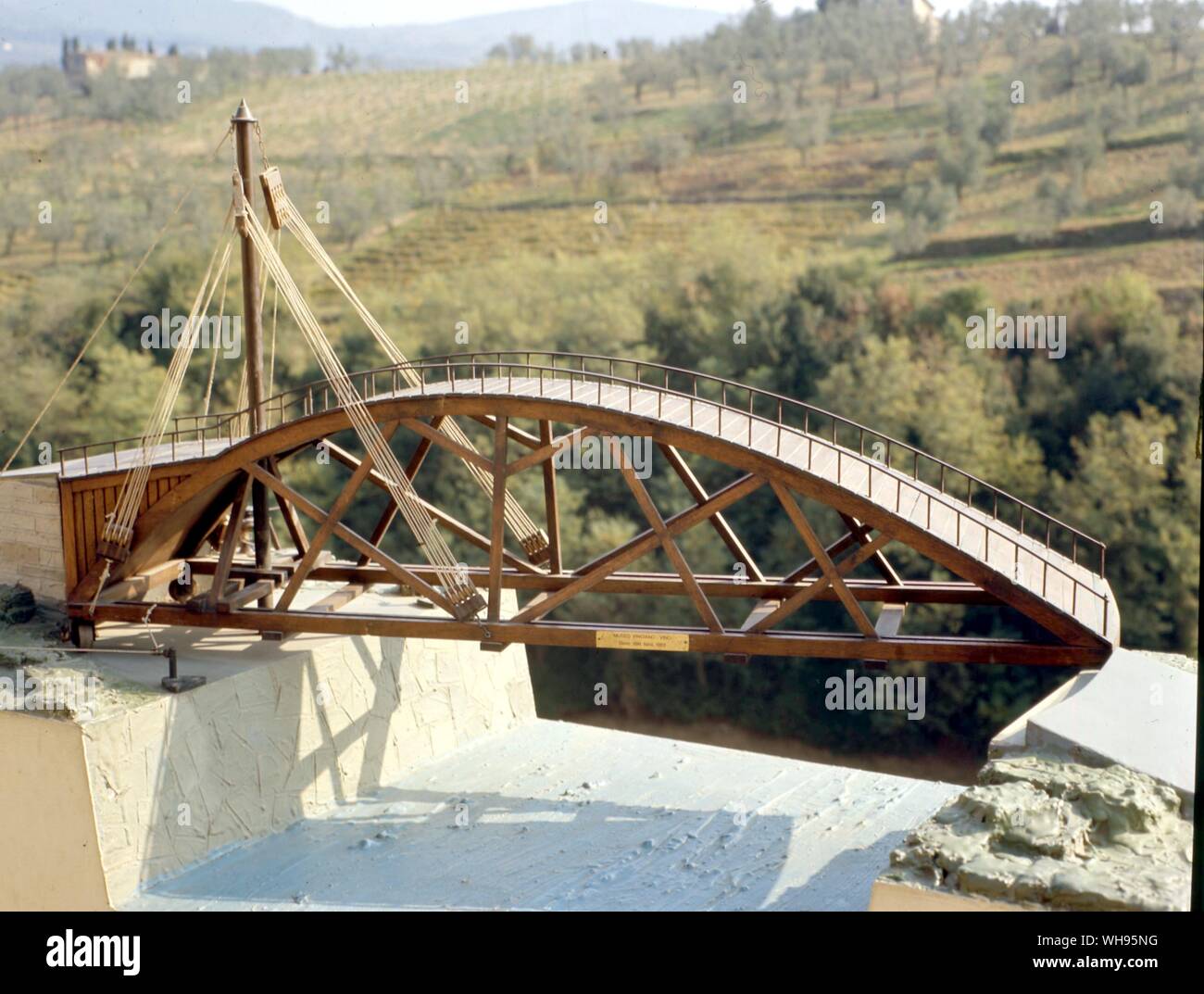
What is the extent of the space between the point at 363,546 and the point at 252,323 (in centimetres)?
311

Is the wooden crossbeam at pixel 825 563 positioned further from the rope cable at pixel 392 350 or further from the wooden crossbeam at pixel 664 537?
the rope cable at pixel 392 350

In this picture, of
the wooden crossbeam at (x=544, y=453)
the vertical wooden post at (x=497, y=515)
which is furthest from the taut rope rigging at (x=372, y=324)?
the wooden crossbeam at (x=544, y=453)

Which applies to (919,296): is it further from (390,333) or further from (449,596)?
(449,596)

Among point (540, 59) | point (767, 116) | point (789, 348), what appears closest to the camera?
point (789, 348)

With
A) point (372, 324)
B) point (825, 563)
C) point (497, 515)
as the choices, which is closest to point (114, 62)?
point (372, 324)

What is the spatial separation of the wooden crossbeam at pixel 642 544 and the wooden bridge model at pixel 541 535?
0.10ft

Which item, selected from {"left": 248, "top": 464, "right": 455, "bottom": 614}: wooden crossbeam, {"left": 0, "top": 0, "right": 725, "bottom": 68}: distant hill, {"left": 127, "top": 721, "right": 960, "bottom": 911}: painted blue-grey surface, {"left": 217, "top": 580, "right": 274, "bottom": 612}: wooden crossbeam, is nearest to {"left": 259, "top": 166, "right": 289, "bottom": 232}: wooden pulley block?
{"left": 248, "top": 464, "right": 455, "bottom": 614}: wooden crossbeam

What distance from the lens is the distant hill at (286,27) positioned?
108ft

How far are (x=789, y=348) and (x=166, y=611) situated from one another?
79.9 feet

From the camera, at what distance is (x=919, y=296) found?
124ft

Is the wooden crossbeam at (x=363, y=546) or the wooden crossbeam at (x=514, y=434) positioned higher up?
the wooden crossbeam at (x=514, y=434)

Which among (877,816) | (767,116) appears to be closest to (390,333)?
(767,116)
